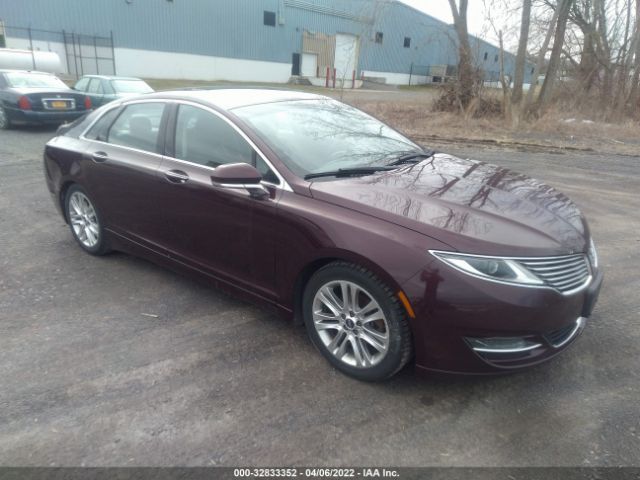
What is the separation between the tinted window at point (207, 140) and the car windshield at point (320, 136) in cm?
16

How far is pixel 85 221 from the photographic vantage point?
185 inches

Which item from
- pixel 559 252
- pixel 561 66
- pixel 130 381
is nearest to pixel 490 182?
pixel 559 252

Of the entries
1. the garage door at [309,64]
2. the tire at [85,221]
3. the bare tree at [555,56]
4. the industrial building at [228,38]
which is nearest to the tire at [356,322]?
the tire at [85,221]

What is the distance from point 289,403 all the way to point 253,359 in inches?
19.7

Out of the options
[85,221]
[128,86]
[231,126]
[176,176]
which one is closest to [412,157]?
[231,126]

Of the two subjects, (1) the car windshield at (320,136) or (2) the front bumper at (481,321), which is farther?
(1) the car windshield at (320,136)

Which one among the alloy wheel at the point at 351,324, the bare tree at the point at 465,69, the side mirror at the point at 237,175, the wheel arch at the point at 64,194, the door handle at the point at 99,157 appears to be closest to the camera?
the alloy wheel at the point at 351,324

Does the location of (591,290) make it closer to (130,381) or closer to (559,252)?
(559,252)

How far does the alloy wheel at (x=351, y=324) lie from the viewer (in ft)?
9.09

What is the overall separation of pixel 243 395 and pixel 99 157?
8.73 ft

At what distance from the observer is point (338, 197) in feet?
9.44

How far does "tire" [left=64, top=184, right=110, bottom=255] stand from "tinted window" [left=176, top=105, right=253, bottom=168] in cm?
135

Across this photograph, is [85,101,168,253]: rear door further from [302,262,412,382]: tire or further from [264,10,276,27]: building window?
[264,10,276,27]: building window

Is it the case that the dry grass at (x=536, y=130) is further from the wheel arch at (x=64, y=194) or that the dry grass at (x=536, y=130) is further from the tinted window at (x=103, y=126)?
the wheel arch at (x=64, y=194)
